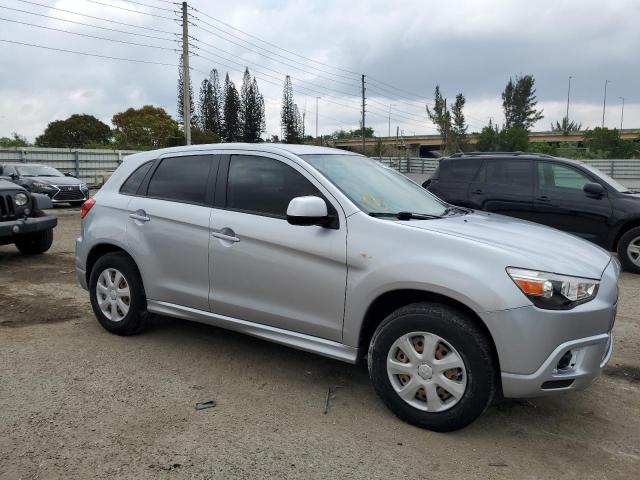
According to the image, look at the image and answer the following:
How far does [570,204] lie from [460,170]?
1.79 meters

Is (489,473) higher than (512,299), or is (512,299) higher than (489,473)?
(512,299)

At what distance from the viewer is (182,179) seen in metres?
4.48

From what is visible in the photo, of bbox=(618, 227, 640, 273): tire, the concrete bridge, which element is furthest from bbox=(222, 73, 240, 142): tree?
bbox=(618, 227, 640, 273): tire

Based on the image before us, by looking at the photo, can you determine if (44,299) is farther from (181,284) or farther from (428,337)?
(428,337)

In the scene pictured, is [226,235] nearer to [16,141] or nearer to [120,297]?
[120,297]

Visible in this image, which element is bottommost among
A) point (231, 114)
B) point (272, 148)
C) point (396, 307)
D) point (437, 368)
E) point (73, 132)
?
point (437, 368)

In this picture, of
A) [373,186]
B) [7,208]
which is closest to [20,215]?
[7,208]

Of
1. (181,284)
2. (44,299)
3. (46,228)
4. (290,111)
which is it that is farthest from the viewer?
(290,111)

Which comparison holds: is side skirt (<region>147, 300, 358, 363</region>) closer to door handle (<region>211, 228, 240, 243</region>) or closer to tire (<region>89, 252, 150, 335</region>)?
tire (<region>89, 252, 150, 335</region>)

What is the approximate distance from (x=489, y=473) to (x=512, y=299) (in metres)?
0.90

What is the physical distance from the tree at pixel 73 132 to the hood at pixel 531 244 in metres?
83.9

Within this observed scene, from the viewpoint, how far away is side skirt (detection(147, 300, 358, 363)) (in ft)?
11.6

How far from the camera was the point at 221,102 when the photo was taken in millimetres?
94375

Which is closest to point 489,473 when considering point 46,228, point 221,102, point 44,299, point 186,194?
point 186,194
